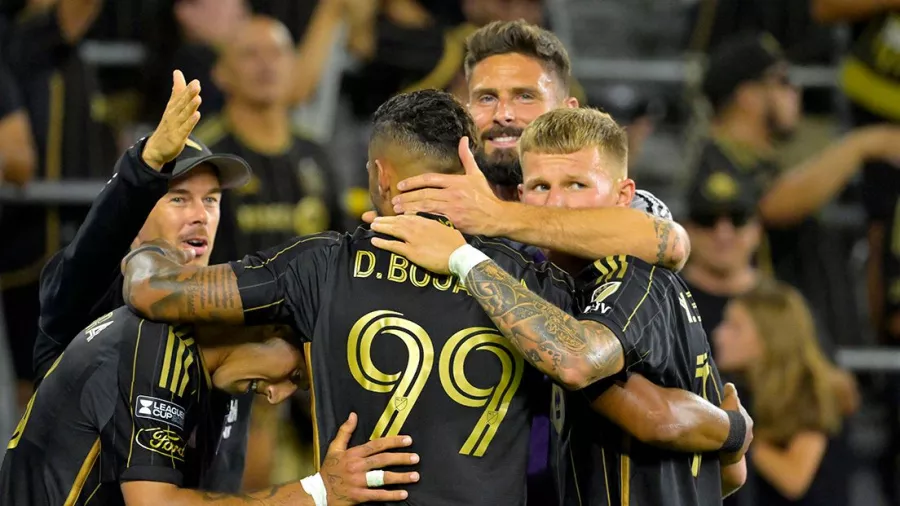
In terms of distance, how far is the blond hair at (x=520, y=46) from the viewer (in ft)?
17.4

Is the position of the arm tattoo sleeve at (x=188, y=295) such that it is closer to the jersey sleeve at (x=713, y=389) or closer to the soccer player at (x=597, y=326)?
the soccer player at (x=597, y=326)

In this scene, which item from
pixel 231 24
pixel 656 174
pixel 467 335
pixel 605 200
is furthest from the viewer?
pixel 656 174

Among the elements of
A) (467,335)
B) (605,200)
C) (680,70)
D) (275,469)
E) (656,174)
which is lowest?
(275,469)

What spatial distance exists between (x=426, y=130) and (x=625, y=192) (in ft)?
2.41

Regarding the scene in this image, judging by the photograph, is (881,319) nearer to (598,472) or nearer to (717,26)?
(717,26)

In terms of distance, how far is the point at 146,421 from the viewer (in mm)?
3971

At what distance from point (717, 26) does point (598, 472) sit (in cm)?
549

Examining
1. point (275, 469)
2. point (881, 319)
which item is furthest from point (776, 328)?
point (275, 469)

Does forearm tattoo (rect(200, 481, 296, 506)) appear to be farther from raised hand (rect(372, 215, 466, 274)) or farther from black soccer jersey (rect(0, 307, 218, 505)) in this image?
raised hand (rect(372, 215, 466, 274))

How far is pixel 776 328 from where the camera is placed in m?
7.53

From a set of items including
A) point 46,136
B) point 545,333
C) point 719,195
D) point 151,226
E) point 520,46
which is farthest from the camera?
point 719,195

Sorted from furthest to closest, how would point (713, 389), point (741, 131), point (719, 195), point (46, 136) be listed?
1. point (741, 131)
2. point (719, 195)
3. point (46, 136)
4. point (713, 389)

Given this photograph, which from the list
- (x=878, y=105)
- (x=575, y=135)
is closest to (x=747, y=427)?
(x=575, y=135)

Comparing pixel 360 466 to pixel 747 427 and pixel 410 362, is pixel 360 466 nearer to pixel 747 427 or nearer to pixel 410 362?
pixel 410 362
